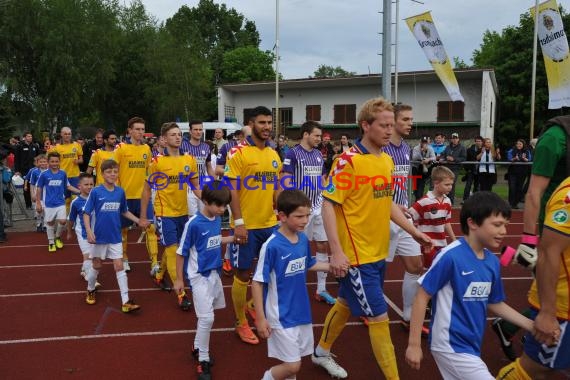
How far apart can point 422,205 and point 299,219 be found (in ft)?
7.53

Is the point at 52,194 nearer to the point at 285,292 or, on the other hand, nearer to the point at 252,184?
the point at 252,184

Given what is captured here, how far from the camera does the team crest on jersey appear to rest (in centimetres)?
239

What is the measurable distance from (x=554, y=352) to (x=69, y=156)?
9719mm

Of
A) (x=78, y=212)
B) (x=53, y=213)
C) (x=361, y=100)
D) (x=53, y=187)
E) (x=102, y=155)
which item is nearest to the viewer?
(x=78, y=212)

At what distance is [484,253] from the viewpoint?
278 centimetres

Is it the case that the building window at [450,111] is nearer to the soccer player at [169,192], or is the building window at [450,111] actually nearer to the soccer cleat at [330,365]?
the soccer player at [169,192]

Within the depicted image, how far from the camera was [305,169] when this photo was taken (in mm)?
6246

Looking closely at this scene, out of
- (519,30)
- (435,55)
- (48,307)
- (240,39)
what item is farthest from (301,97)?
(240,39)

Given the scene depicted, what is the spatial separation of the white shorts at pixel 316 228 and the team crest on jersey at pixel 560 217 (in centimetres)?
378

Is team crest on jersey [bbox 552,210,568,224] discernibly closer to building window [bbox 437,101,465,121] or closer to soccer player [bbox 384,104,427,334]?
soccer player [bbox 384,104,427,334]

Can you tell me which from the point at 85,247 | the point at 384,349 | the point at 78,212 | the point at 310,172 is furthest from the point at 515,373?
the point at 78,212

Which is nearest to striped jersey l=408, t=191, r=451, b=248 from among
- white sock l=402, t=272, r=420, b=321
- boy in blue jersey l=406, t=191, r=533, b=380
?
white sock l=402, t=272, r=420, b=321

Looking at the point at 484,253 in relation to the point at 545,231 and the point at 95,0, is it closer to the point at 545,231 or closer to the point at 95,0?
the point at 545,231

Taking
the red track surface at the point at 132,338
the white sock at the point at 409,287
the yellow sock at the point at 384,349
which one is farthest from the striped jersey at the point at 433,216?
the yellow sock at the point at 384,349
